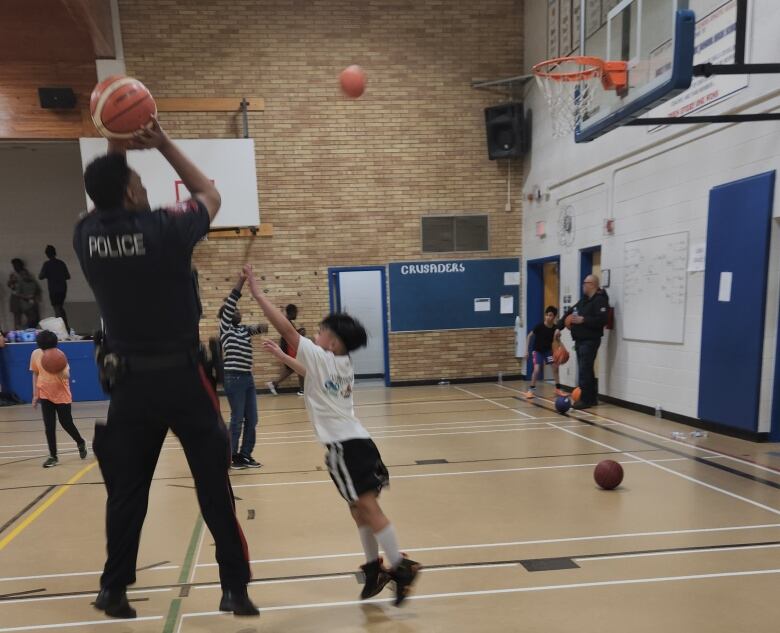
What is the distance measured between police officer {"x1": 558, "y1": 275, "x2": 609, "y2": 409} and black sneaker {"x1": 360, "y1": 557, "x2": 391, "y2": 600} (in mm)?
6277

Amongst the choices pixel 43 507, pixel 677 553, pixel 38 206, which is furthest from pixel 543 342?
pixel 38 206

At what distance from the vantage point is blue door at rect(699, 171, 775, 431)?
6043 millimetres

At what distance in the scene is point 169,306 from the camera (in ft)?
7.16

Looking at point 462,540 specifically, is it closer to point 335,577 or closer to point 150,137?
point 335,577

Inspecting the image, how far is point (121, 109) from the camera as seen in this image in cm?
236

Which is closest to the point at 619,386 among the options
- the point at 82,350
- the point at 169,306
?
the point at 169,306

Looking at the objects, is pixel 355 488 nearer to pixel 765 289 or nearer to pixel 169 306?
pixel 169 306

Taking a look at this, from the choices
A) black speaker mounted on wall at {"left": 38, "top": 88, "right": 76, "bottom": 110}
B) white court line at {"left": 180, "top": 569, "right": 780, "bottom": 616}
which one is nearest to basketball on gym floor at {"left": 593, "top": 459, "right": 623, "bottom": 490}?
white court line at {"left": 180, "top": 569, "right": 780, "bottom": 616}

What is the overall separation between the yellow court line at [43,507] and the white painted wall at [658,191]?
7305mm

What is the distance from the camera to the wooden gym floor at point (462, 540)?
2898 mm

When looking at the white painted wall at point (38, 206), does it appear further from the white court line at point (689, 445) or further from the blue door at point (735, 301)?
the blue door at point (735, 301)

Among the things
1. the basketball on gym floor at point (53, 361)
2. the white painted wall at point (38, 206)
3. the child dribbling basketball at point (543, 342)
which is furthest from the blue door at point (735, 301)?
the white painted wall at point (38, 206)

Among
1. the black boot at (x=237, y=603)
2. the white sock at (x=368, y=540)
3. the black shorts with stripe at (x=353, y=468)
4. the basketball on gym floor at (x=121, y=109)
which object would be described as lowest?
the white sock at (x=368, y=540)

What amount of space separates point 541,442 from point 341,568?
3.71 meters
